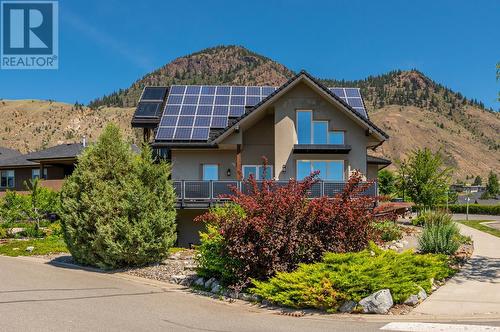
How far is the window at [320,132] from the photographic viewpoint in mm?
24469

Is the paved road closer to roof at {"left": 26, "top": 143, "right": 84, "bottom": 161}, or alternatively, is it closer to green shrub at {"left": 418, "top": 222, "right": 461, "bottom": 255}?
green shrub at {"left": 418, "top": 222, "right": 461, "bottom": 255}

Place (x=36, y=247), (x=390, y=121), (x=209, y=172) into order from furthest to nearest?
(x=390, y=121) < (x=209, y=172) < (x=36, y=247)

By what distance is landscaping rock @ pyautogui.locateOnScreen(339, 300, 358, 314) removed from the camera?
1076 centimetres

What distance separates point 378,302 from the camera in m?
10.5

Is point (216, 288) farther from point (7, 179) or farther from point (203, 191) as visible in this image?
point (7, 179)

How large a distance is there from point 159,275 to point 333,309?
22.8 feet

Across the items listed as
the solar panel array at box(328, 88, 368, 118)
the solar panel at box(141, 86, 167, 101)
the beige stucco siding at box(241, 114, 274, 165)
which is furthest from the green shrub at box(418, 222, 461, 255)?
the solar panel at box(141, 86, 167, 101)

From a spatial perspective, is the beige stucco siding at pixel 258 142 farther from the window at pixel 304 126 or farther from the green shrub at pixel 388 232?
the green shrub at pixel 388 232

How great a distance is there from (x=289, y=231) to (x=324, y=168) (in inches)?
487

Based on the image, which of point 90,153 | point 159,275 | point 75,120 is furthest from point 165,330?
point 75,120

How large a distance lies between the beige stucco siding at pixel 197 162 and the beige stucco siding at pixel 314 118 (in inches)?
121

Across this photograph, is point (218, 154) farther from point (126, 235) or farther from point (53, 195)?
point (53, 195)

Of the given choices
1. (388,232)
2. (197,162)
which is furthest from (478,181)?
(197,162)

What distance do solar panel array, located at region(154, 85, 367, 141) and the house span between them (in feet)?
0.35
